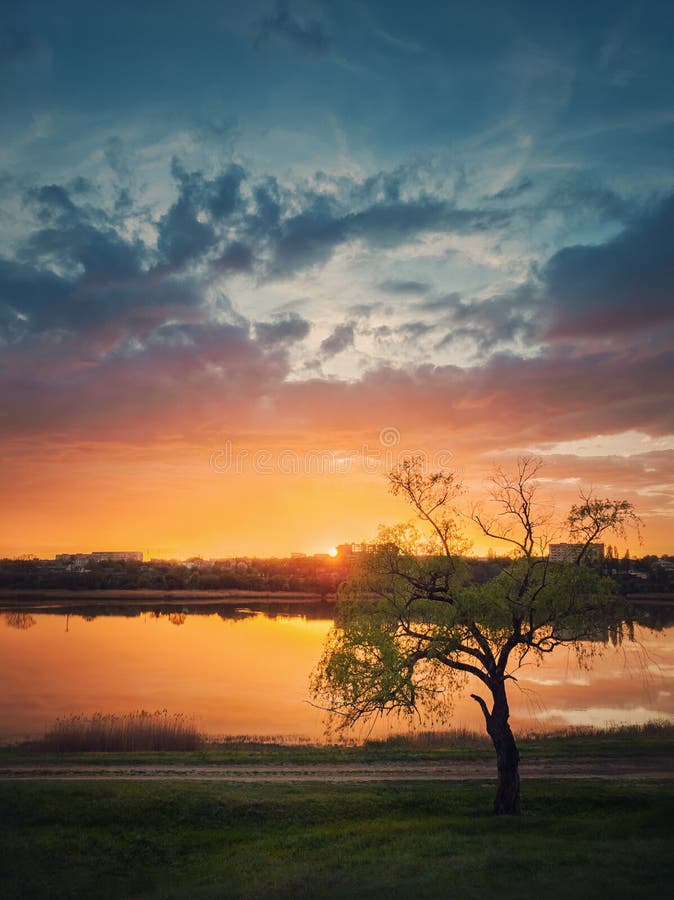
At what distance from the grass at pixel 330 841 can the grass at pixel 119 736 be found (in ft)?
33.7

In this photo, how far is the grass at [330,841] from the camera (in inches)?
572

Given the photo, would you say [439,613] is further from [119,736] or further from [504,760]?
[119,736]

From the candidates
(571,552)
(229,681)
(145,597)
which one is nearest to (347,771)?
(571,552)

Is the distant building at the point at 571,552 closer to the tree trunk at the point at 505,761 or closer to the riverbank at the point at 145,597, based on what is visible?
the tree trunk at the point at 505,761

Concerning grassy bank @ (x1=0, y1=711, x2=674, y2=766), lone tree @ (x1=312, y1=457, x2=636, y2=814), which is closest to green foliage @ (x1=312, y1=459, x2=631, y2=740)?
lone tree @ (x1=312, y1=457, x2=636, y2=814)

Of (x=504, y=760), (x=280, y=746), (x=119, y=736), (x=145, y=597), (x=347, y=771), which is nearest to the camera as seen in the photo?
(x=504, y=760)

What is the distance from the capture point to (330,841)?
19.1m

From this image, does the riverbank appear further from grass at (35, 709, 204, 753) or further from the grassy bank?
the grassy bank

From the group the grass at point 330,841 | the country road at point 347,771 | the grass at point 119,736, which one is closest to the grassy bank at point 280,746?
the grass at point 119,736

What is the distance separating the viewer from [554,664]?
6550 cm

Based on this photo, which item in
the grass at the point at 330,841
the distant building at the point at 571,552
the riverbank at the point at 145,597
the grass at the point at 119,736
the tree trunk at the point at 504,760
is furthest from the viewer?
the riverbank at the point at 145,597

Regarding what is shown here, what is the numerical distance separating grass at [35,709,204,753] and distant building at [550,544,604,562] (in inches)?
843

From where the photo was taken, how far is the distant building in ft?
70.6

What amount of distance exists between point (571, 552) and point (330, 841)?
36.8 ft
